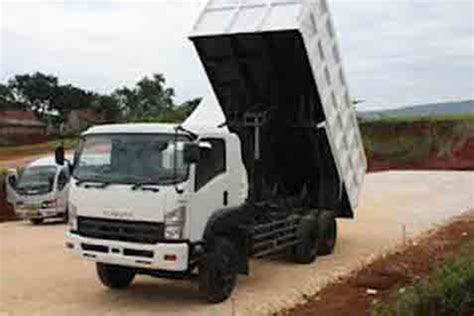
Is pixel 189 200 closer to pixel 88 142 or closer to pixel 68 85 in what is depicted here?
pixel 88 142

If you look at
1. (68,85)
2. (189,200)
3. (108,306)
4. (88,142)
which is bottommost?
(108,306)

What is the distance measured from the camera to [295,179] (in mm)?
13773

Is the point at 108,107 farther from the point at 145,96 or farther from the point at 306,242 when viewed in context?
the point at 306,242

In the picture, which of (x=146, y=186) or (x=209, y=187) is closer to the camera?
(x=146, y=186)

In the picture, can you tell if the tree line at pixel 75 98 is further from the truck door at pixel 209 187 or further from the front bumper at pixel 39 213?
the truck door at pixel 209 187

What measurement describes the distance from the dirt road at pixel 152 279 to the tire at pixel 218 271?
0.16m

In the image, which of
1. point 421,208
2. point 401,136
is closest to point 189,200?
point 421,208

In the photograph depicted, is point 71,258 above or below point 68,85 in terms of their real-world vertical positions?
below

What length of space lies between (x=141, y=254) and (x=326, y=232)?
5.07 metres

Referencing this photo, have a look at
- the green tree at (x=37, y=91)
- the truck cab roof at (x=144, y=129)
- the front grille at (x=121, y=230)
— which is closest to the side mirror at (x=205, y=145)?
the truck cab roof at (x=144, y=129)

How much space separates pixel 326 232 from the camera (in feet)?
45.2

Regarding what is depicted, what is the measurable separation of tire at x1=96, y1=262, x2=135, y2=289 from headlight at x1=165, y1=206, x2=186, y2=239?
1.80m

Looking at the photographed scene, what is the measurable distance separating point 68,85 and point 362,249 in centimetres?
5706

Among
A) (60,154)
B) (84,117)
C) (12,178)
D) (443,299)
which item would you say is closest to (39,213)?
(12,178)
